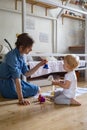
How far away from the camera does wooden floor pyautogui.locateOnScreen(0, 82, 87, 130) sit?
120cm

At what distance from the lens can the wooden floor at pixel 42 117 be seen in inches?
47.1

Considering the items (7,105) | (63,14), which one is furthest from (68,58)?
(63,14)

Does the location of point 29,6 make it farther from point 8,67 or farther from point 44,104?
point 44,104

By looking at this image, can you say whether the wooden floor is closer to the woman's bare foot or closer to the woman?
the woman's bare foot

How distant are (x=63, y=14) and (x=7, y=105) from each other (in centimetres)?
215

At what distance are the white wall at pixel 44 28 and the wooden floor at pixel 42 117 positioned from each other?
4.25 feet

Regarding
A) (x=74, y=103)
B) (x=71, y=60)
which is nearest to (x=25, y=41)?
(x=71, y=60)

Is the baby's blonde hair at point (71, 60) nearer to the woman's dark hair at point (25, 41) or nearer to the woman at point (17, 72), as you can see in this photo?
the woman at point (17, 72)

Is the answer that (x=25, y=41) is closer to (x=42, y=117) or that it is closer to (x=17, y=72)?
(x=17, y=72)

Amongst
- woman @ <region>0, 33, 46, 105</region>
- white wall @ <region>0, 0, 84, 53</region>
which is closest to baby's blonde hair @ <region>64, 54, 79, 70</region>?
woman @ <region>0, 33, 46, 105</region>

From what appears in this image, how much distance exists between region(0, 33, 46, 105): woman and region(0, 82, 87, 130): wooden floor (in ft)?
0.51

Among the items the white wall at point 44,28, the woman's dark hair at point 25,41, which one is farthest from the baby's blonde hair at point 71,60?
the white wall at point 44,28

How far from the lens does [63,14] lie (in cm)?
349

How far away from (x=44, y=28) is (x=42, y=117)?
6.98ft
